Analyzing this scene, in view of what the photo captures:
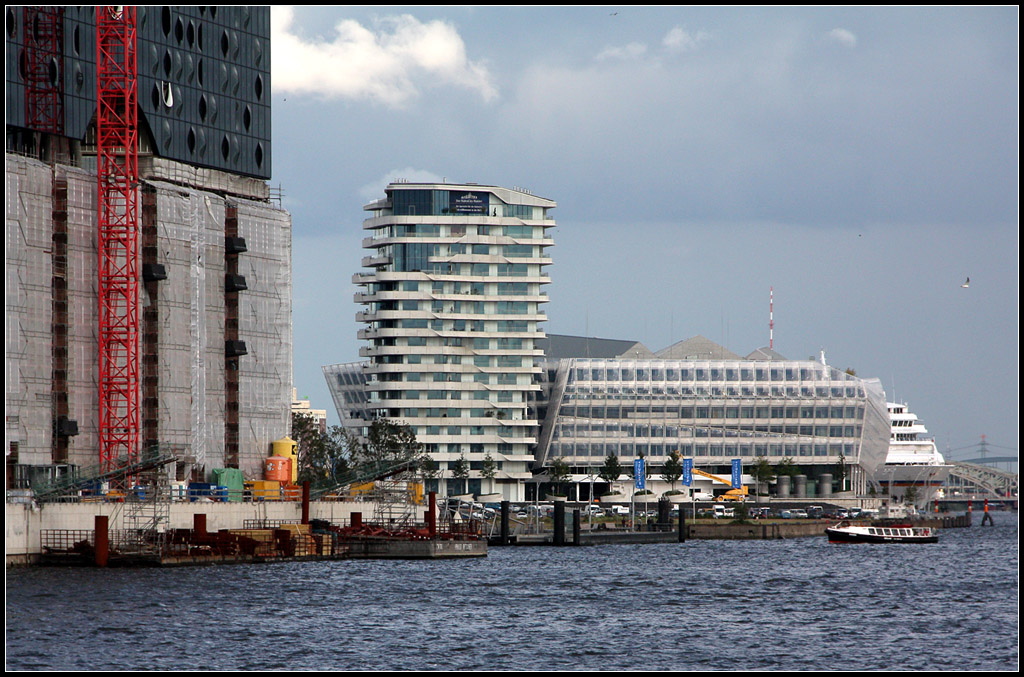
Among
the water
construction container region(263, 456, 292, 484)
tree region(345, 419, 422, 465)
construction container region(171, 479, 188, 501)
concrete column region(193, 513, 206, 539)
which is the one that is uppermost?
tree region(345, 419, 422, 465)

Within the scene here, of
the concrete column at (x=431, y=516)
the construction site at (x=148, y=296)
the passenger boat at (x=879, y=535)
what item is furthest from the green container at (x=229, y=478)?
the passenger boat at (x=879, y=535)

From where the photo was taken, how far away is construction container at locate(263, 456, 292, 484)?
456 ft

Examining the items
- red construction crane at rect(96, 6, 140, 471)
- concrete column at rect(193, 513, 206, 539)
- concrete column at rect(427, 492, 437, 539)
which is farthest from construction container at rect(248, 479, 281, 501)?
concrete column at rect(193, 513, 206, 539)

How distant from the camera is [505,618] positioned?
75.7m

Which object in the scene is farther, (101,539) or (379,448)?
(379,448)

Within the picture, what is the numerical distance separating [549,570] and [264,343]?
43751mm

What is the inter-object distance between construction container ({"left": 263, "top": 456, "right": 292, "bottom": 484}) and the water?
2604 centimetres

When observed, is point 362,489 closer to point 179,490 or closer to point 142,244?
point 179,490

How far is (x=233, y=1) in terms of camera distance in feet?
465

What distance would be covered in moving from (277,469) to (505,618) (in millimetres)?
66394

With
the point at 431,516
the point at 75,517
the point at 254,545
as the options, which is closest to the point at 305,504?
the point at 431,516

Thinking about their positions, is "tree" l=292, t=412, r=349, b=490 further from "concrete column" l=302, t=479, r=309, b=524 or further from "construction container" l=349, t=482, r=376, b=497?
"concrete column" l=302, t=479, r=309, b=524

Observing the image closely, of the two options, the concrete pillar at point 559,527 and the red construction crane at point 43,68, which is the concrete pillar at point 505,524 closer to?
the concrete pillar at point 559,527

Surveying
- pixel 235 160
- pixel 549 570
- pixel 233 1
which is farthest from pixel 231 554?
pixel 233 1
